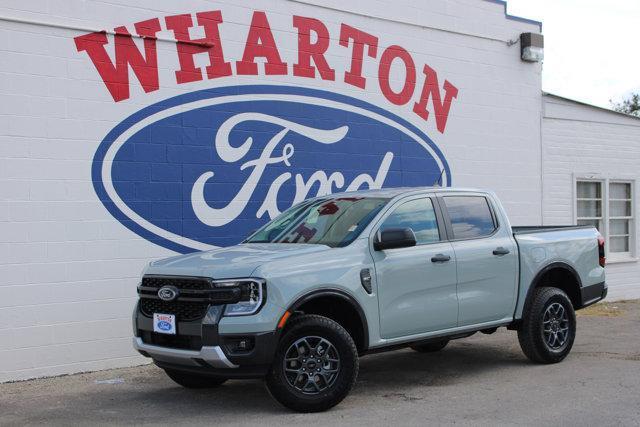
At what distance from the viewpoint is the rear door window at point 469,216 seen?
8188mm

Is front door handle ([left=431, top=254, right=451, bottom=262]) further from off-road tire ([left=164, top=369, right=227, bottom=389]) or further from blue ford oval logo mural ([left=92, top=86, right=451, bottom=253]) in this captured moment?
blue ford oval logo mural ([left=92, top=86, right=451, bottom=253])

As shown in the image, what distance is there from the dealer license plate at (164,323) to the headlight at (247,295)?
554 millimetres

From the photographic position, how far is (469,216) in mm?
8375

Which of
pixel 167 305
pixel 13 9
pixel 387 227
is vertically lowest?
pixel 167 305

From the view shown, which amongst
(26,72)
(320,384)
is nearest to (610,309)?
(320,384)

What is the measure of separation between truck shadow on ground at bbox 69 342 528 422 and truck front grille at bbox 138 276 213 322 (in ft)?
2.93

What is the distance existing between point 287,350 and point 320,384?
437mm

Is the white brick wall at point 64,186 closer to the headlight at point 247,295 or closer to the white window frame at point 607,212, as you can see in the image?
the headlight at point 247,295

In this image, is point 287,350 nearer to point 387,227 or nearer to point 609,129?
point 387,227

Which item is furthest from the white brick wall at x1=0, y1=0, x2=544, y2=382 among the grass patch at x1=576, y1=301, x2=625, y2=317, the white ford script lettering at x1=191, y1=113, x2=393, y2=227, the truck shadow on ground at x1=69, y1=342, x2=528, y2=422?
the grass patch at x1=576, y1=301, x2=625, y2=317

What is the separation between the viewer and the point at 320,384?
22.1ft

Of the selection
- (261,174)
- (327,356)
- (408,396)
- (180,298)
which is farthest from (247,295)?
(261,174)

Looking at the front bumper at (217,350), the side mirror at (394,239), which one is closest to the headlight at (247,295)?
the front bumper at (217,350)

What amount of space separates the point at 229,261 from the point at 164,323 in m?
0.77
